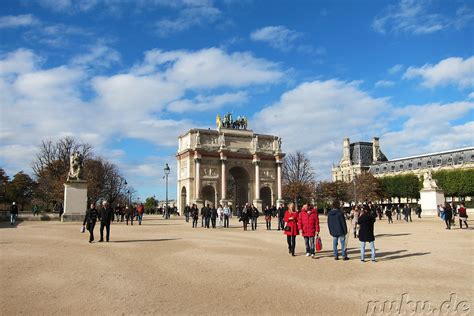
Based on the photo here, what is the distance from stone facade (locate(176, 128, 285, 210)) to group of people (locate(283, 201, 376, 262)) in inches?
1832

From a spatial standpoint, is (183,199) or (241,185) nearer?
(183,199)

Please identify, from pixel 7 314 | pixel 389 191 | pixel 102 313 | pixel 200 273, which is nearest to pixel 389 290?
pixel 200 273

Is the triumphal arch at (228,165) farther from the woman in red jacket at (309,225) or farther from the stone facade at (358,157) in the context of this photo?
the stone facade at (358,157)

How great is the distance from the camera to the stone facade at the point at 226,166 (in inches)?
2441

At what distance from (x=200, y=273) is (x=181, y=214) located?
53.7 metres

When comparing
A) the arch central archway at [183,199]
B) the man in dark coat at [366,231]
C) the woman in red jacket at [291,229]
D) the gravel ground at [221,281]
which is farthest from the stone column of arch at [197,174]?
the man in dark coat at [366,231]

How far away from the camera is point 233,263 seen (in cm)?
1175

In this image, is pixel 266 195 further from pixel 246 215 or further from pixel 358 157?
pixel 358 157

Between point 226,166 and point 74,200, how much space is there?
111 feet

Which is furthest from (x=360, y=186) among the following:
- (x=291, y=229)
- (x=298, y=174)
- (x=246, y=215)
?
(x=291, y=229)

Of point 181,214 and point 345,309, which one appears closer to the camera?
point 345,309

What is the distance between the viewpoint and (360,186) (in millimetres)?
90875

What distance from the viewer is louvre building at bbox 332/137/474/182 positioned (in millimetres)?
107938

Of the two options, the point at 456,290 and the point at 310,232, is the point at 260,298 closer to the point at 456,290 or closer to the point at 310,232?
the point at 456,290
